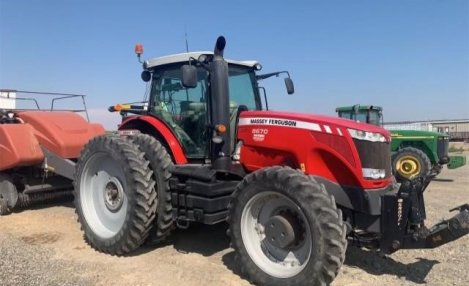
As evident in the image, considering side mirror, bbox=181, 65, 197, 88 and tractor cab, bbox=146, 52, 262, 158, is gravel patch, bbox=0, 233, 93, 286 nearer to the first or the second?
tractor cab, bbox=146, 52, 262, 158

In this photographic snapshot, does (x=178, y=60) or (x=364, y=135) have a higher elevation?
(x=178, y=60)

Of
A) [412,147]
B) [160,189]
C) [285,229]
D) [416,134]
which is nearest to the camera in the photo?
[285,229]

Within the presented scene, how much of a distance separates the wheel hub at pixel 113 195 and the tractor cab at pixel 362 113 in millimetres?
9996

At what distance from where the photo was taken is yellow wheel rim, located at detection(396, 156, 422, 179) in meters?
12.6

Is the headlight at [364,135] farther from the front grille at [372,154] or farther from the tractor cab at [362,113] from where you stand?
the tractor cab at [362,113]

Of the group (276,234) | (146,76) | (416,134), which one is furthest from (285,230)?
(416,134)

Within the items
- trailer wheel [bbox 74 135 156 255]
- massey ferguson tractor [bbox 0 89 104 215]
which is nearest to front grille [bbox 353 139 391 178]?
trailer wheel [bbox 74 135 156 255]

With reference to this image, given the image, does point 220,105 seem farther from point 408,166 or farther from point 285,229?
point 408,166

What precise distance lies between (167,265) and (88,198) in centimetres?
170

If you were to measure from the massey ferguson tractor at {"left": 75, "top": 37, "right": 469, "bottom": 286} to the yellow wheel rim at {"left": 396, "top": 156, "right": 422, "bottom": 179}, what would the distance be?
778cm

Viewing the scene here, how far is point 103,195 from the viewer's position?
19.7 ft

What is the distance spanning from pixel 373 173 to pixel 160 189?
235cm

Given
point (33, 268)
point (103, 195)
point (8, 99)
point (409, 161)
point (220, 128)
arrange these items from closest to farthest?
point (33, 268), point (220, 128), point (103, 195), point (8, 99), point (409, 161)

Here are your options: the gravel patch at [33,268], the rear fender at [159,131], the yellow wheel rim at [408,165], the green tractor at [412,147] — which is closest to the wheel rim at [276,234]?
the rear fender at [159,131]
